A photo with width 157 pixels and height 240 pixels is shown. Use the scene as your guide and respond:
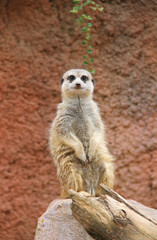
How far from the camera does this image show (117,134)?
3.91 m

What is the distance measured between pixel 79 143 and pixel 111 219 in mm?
805

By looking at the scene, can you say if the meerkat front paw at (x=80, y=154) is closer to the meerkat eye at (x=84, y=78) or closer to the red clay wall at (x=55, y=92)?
the meerkat eye at (x=84, y=78)

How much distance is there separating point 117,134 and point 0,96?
134 centimetres

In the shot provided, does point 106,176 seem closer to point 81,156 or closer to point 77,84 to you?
point 81,156

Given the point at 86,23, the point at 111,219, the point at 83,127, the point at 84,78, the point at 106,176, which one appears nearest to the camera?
the point at 111,219

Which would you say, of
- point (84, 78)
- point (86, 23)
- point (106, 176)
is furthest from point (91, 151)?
point (86, 23)

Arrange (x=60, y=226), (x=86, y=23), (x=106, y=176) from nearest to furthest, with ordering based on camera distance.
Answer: (x=60, y=226) < (x=106, y=176) < (x=86, y=23)

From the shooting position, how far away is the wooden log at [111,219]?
2.04 m

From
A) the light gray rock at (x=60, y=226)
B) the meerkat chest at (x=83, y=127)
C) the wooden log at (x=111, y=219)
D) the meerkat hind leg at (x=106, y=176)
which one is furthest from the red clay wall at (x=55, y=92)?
the wooden log at (x=111, y=219)

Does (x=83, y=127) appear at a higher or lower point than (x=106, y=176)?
higher

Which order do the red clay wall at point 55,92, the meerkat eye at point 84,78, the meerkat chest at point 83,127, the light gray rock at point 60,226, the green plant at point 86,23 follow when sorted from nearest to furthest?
the light gray rock at point 60,226
the meerkat chest at point 83,127
the meerkat eye at point 84,78
the green plant at point 86,23
the red clay wall at point 55,92

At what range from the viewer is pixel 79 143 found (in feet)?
8.91

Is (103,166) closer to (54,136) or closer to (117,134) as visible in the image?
(54,136)

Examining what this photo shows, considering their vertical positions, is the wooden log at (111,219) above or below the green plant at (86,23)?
below
